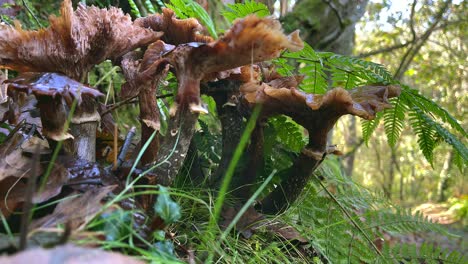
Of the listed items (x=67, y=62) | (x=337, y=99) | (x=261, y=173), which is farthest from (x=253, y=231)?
(x=67, y=62)

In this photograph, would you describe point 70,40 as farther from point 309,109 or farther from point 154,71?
point 309,109

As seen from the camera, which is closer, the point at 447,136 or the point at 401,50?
the point at 447,136

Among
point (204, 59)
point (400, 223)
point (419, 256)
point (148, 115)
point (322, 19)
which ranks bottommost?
point (419, 256)

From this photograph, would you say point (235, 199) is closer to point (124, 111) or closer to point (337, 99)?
point (337, 99)

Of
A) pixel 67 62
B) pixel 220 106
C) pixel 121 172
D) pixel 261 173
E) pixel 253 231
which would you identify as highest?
pixel 67 62

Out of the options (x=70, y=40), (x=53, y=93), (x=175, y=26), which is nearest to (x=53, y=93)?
(x=53, y=93)

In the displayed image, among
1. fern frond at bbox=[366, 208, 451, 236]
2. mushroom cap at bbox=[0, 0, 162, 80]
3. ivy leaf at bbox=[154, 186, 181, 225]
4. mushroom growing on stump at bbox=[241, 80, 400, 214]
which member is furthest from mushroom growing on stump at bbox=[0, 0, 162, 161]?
fern frond at bbox=[366, 208, 451, 236]
